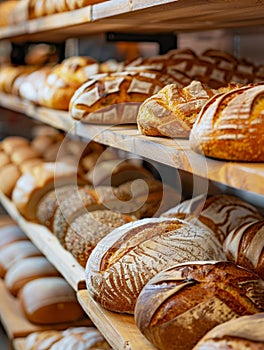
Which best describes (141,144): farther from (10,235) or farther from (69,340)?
(10,235)

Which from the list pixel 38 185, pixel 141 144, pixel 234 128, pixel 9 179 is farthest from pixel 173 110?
pixel 9 179

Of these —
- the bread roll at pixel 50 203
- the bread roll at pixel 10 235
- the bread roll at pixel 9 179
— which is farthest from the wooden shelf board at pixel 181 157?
the bread roll at pixel 10 235

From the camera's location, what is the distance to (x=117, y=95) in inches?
71.1

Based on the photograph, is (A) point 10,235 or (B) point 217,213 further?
(A) point 10,235

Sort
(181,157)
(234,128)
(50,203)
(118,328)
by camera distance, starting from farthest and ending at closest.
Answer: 1. (50,203)
2. (118,328)
3. (181,157)
4. (234,128)

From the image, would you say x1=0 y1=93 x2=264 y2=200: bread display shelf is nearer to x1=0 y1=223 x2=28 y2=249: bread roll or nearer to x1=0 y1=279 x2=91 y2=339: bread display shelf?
x1=0 y1=279 x2=91 y2=339: bread display shelf

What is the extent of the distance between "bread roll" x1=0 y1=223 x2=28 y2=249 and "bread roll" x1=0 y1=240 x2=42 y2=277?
2.9 inches

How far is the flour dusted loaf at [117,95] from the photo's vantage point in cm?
180

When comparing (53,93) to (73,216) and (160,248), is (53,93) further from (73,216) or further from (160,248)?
(160,248)

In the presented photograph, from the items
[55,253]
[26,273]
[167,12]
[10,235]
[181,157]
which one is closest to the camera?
[181,157]

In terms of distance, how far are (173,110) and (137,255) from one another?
0.33 meters

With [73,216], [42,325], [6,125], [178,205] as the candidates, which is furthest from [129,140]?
[6,125]

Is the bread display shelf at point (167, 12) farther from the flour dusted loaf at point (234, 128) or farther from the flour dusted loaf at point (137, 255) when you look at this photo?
the flour dusted loaf at point (137, 255)

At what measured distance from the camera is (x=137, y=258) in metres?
1.41
